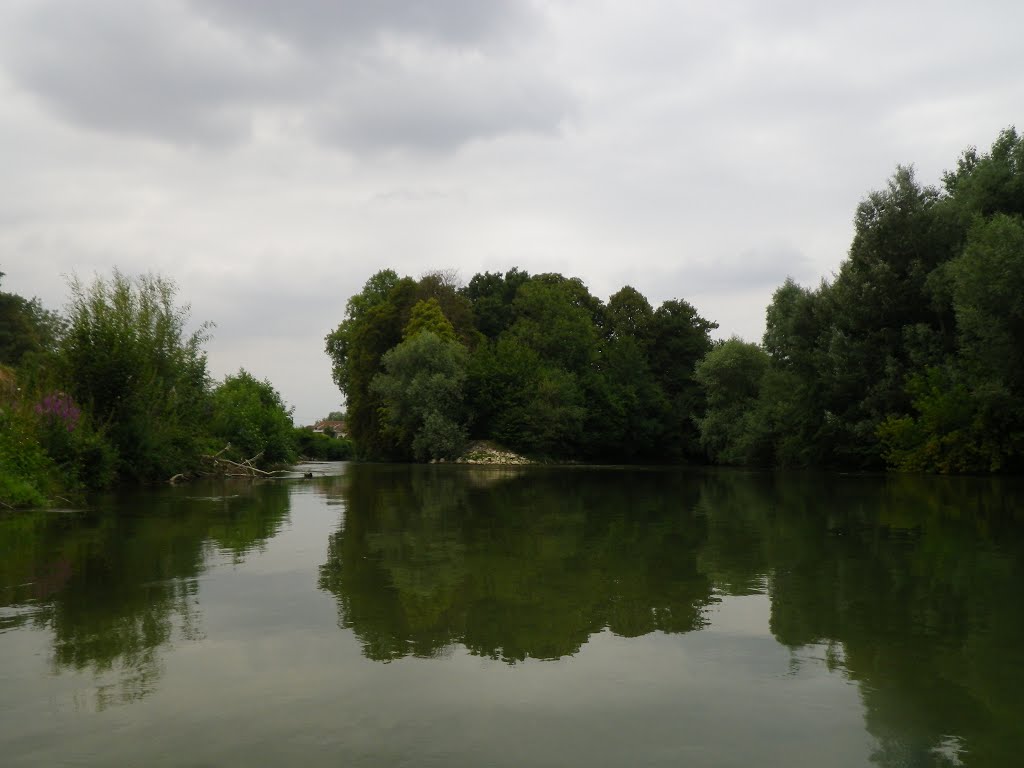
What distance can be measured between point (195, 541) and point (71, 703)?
6.52m

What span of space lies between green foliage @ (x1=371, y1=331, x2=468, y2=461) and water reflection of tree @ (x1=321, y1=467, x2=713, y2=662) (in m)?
35.3

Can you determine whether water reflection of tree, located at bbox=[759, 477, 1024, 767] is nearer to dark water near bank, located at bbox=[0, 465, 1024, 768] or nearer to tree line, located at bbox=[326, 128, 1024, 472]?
dark water near bank, located at bbox=[0, 465, 1024, 768]

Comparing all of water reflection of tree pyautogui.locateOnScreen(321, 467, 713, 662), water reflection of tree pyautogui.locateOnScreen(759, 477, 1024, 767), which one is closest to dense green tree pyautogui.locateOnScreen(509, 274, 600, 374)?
water reflection of tree pyautogui.locateOnScreen(321, 467, 713, 662)

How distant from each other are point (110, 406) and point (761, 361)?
3732 cm

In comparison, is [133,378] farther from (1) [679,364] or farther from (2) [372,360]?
(1) [679,364]

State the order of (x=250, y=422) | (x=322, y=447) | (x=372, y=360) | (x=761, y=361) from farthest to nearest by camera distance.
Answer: (x=322, y=447)
(x=372, y=360)
(x=761, y=361)
(x=250, y=422)

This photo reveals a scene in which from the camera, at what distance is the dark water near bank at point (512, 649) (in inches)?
133

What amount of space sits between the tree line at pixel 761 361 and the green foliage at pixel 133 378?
77.3 feet

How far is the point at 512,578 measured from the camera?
7.18m

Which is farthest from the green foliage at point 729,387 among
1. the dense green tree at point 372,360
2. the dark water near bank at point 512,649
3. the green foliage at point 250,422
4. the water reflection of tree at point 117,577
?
the dark water near bank at point 512,649

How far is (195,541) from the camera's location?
33.0ft

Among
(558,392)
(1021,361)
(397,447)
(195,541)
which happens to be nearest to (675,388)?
(558,392)

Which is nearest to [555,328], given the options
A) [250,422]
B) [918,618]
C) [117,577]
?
[250,422]

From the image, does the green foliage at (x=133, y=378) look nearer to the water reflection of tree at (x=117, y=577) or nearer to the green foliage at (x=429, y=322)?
the water reflection of tree at (x=117, y=577)
